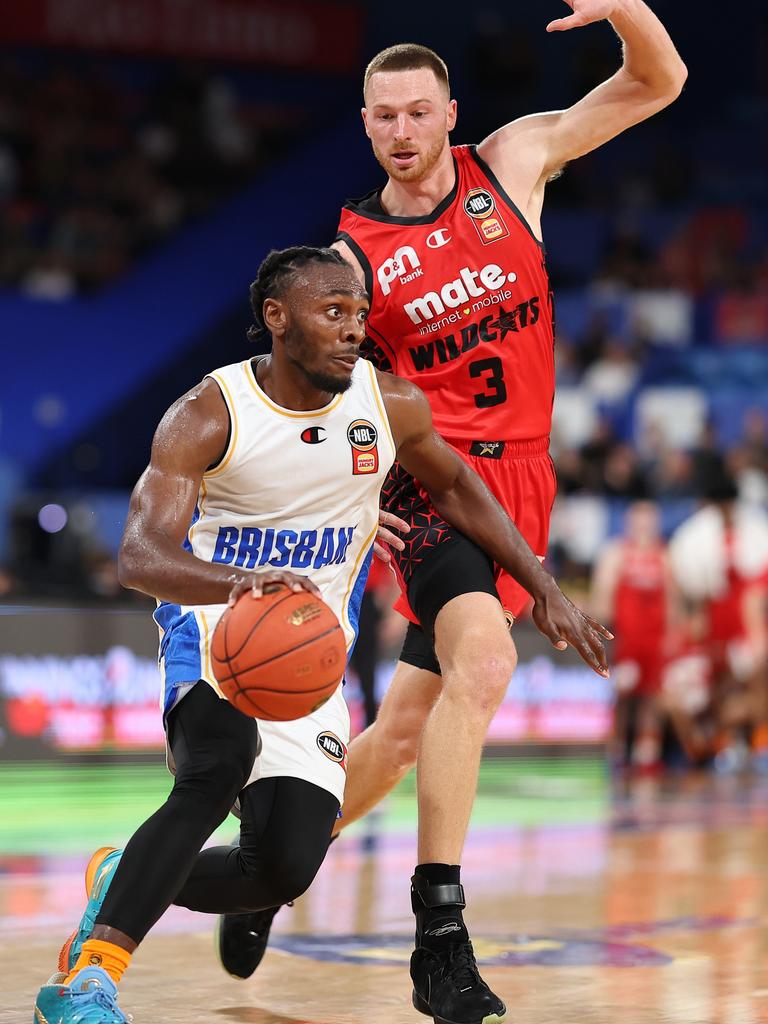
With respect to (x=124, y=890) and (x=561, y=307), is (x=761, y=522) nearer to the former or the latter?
(x=561, y=307)

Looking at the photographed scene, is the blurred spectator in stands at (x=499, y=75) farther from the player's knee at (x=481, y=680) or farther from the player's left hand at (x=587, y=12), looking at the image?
the player's knee at (x=481, y=680)

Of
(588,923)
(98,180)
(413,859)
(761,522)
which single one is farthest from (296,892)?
(98,180)

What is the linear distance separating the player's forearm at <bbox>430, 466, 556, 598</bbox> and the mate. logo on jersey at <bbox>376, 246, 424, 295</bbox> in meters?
0.67

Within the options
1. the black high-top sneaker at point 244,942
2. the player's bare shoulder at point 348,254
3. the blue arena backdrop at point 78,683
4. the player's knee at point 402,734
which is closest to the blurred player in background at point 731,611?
the blue arena backdrop at point 78,683

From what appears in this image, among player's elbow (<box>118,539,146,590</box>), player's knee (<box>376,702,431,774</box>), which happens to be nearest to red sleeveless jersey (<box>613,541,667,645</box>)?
player's knee (<box>376,702,431,774</box>)

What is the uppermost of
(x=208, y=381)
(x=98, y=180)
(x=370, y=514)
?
(x=98, y=180)

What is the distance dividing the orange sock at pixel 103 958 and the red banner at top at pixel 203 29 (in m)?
18.0

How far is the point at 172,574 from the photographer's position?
393 centimetres

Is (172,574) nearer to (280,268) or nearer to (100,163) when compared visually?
(280,268)

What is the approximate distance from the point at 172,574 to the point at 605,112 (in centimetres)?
222

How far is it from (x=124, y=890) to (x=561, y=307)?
48.6 ft

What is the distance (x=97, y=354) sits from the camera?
1711cm

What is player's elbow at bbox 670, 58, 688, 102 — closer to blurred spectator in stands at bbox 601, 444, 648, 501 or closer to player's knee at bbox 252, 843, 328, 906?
player's knee at bbox 252, 843, 328, 906

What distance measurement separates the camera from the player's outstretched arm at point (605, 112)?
5051 millimetres
